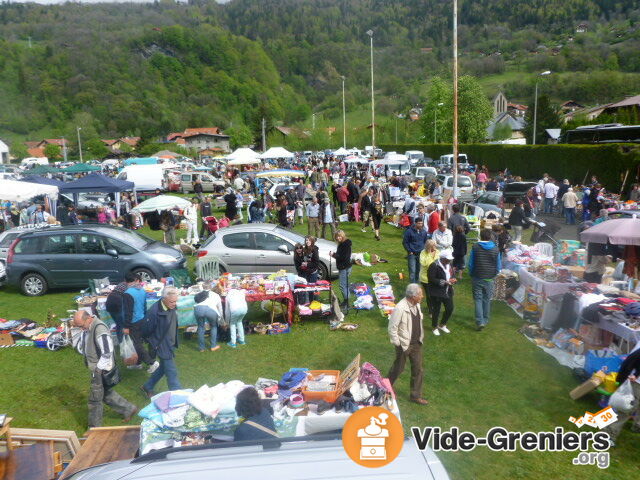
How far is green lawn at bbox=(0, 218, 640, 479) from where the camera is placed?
18.1ft

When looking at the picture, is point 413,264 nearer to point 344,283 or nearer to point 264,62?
point 344,283

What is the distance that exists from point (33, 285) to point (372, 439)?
11781 millimetres

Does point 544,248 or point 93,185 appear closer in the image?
point 544,248

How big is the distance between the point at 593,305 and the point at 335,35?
195221 millimetres

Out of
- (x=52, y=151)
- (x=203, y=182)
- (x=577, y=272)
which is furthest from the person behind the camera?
(x=52, y=151)

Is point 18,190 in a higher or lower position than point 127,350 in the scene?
higher

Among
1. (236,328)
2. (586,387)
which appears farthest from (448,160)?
(586,387)

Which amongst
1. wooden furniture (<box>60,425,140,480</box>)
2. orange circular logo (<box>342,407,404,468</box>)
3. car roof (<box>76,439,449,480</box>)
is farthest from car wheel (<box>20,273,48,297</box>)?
orange circular logo (<box>342,407,404,468</box>)

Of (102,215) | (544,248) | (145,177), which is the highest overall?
(145,177)

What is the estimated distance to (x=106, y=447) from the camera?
5.04 m

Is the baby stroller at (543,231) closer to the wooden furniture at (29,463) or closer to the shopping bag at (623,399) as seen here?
the shopping bag at (623,399)

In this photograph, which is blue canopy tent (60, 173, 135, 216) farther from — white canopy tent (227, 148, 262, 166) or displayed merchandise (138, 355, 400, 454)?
displayed merchandise (138, 355, 400, 454)

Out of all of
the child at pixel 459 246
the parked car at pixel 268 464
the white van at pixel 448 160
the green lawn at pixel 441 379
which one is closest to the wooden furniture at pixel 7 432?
the green lawn at pixel 441 379

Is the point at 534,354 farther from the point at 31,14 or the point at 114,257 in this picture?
the point at 31,14
